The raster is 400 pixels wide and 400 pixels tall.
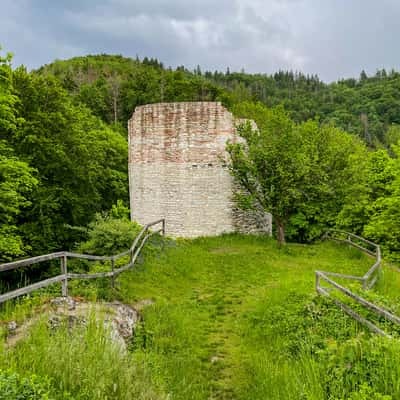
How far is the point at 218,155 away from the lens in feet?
49.3

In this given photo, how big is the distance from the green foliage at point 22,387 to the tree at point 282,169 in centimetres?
1170

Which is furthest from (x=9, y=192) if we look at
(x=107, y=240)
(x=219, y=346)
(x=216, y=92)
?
(x=216, y=92)

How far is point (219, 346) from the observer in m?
5.91

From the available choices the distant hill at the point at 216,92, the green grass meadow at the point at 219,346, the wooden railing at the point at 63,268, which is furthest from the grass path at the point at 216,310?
the distant hill at the point at 216,92

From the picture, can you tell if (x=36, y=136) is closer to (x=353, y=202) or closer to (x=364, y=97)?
(x=353, y=202)

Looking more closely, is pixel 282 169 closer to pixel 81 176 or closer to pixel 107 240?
pixel 107 240

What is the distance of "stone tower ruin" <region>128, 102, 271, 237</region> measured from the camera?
594 inches

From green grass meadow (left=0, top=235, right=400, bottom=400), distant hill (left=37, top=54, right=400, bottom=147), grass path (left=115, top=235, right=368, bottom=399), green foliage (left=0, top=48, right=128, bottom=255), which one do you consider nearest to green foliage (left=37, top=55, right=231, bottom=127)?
distant hill (left=37, top=54, right=400, bottom=147)

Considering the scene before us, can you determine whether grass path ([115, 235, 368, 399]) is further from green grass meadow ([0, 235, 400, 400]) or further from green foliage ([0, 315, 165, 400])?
green foliage ([0, 315, 165, 400])

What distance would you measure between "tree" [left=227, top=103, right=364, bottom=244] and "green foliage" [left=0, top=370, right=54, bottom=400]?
461 inches

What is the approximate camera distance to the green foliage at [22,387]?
2665 mm

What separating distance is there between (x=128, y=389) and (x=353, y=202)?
16401 millimetres

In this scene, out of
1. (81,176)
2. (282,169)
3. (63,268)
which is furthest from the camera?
(81,176)

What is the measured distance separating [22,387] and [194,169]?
12.6m
